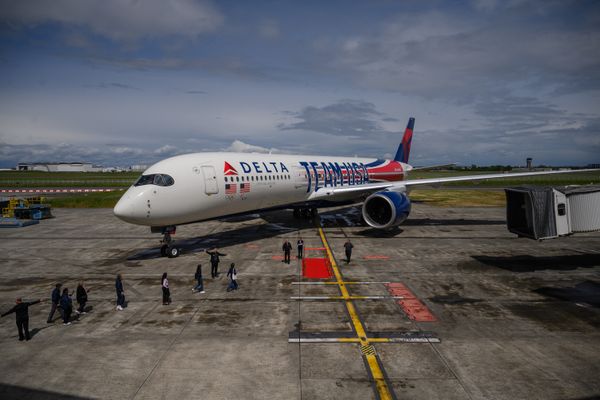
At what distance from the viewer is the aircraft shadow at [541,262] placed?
672 inches

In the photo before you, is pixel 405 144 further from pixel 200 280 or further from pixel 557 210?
pixel 200 280

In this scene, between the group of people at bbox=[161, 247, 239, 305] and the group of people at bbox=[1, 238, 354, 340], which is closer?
the group of people at bbox=[1, 238, 354, 340]

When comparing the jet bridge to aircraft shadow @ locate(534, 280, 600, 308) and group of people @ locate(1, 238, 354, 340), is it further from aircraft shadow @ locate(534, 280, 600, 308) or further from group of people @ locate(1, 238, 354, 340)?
group of people @ locate(1, 238, 354, 340)

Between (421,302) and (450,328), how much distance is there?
2121 mm

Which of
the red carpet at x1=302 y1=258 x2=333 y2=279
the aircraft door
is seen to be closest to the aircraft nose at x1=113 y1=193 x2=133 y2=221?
the aircraft door

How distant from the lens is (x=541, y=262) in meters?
18.1

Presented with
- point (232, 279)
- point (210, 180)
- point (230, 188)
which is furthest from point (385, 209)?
point (232, 279)

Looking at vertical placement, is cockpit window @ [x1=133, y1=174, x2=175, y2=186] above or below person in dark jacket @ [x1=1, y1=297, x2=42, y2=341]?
above

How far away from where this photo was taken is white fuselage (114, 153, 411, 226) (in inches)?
648

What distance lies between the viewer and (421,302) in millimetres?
12781

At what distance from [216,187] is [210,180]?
471mm

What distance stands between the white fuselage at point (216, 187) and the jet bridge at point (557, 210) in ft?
42.1

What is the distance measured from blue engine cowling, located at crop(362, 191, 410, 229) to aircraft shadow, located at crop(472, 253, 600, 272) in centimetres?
542

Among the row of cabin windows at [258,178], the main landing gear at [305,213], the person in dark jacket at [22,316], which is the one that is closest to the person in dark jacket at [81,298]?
the person in dark jacket at [22,316]
